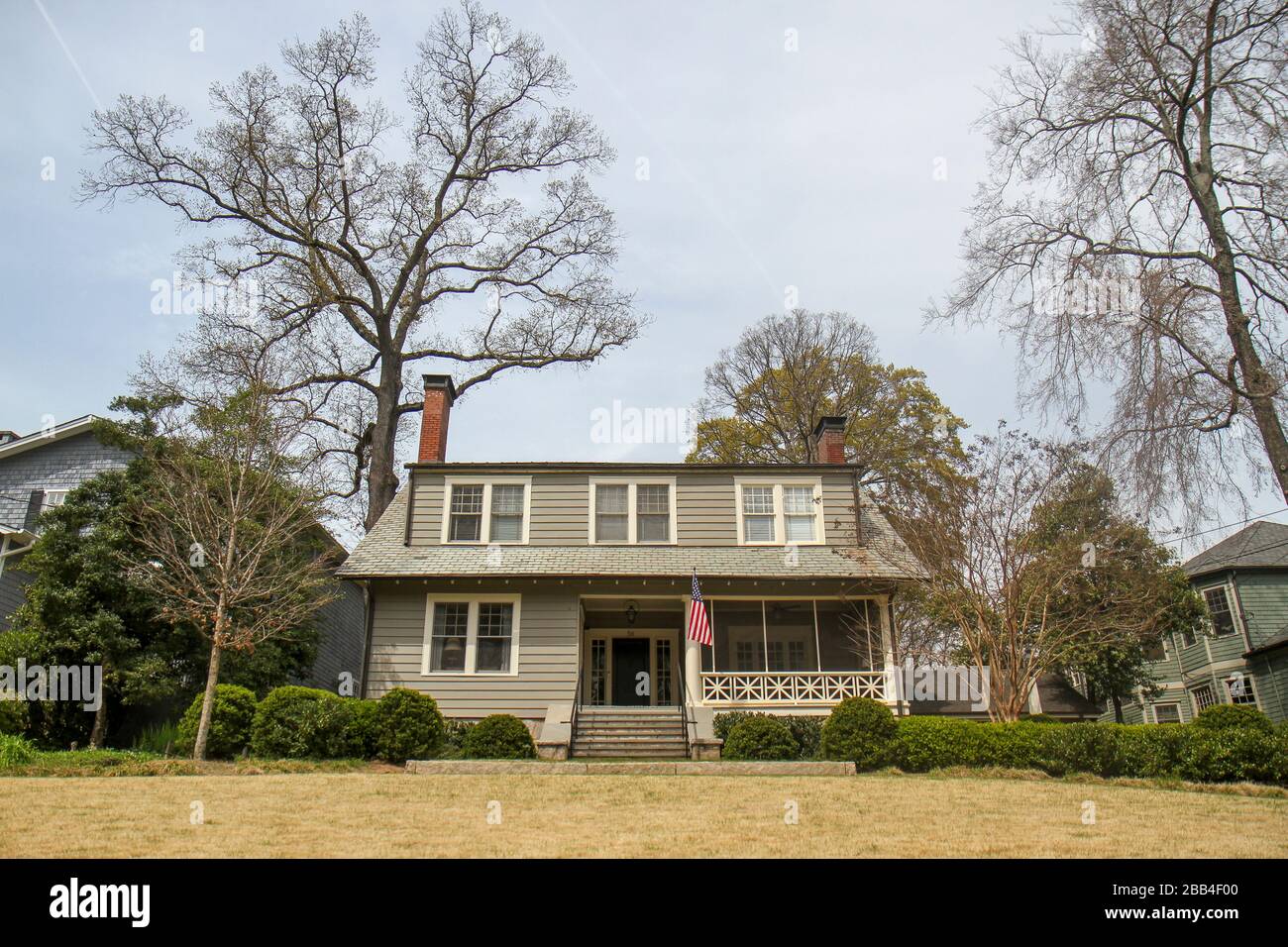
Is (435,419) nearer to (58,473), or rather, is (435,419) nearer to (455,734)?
(455,734)

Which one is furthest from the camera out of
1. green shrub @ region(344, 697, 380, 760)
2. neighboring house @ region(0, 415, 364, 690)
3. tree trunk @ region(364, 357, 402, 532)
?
tree trunk @ region(364, 357, 402, 532)

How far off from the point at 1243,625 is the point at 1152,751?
17626mm

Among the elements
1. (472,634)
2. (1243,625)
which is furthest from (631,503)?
(1243,625)

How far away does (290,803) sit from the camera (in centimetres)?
941

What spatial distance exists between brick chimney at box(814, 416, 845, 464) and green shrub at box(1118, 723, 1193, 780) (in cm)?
898

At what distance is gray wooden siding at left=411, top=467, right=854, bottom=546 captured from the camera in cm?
1941

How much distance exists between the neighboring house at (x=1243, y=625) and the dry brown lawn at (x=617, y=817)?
17600 mm

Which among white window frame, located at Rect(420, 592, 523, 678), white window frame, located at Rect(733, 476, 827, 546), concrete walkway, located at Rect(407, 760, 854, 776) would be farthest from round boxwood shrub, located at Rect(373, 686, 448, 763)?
white window frame, located at Rect(733, 476, 827, 546)

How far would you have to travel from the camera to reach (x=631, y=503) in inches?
777

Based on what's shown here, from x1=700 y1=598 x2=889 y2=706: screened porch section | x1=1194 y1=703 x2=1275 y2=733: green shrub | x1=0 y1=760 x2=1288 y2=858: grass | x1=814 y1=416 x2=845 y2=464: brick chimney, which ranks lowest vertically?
x1=0 y1=760 x2=1288 y2=858: grass

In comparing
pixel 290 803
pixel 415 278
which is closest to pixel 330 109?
pixel 415 278

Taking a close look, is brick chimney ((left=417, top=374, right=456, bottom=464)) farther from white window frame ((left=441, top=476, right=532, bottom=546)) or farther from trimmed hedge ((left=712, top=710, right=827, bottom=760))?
trimmed hedge ((left=712, top=710, right=827, bottom=760))
